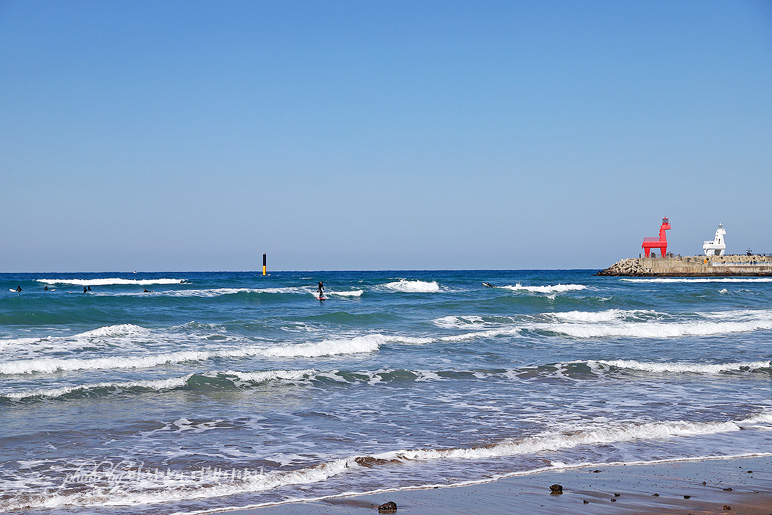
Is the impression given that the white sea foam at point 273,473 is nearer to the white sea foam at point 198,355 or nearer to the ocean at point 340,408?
the ocean at point 340,408

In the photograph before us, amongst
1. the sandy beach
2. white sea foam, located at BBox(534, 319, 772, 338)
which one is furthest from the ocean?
the sandy beach

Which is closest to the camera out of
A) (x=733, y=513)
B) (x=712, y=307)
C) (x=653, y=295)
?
(x=733, y=513)

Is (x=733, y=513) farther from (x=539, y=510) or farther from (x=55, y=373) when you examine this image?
(x=55, y=373)

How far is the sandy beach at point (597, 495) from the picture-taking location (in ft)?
18.5

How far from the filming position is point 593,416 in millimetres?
9602

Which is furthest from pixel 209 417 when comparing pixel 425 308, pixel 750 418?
pixel 425 308

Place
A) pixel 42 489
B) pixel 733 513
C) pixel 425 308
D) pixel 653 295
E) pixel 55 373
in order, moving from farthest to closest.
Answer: pixel 653 295 → pixel 425 308 → pixel 55 373 → pixel 42 489 → pixel 733 513

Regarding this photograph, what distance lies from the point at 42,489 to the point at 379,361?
9.62m

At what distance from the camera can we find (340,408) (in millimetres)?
10281

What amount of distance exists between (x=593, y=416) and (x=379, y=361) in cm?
658

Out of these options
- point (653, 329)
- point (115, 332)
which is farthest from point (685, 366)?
point (115, 332)

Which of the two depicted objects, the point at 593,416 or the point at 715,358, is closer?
the point at 593,416

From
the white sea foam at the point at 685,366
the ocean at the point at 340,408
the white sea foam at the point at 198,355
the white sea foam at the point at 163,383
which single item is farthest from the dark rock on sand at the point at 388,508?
the white sea foam at the point at 198,355

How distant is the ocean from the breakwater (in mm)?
62100
